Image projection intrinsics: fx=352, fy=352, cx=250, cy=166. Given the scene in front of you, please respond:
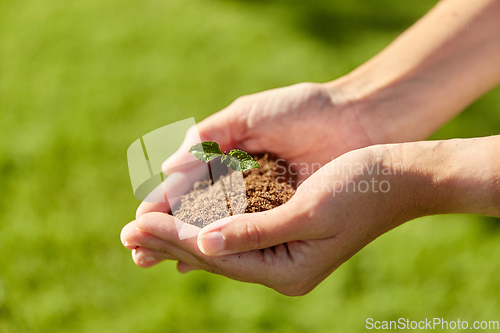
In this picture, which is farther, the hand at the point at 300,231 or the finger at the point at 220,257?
the finger at the point at 220,257

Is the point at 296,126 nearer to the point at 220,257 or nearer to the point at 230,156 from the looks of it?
the point at 230,156

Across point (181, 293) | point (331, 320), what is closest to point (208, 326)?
point (181, 293)

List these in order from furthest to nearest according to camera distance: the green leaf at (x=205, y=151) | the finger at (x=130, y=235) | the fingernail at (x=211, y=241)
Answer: the green leaf at (x=205, y=151), the finger at (x=130, y=235), the fingernail at (x=211, y=241)

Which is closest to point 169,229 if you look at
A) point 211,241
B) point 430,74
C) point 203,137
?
point 211,241

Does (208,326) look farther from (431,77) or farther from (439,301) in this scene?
(431,77)

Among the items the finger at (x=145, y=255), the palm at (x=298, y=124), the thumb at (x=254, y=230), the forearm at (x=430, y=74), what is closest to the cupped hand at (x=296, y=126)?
the palm at (x=298, y=124)

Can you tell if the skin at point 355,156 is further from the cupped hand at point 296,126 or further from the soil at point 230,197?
the soil at point 230,197

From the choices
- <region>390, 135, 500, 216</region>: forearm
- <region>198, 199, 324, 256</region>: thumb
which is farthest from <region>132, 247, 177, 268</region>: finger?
<region>390, 135, 500, 216</region>: forearm
